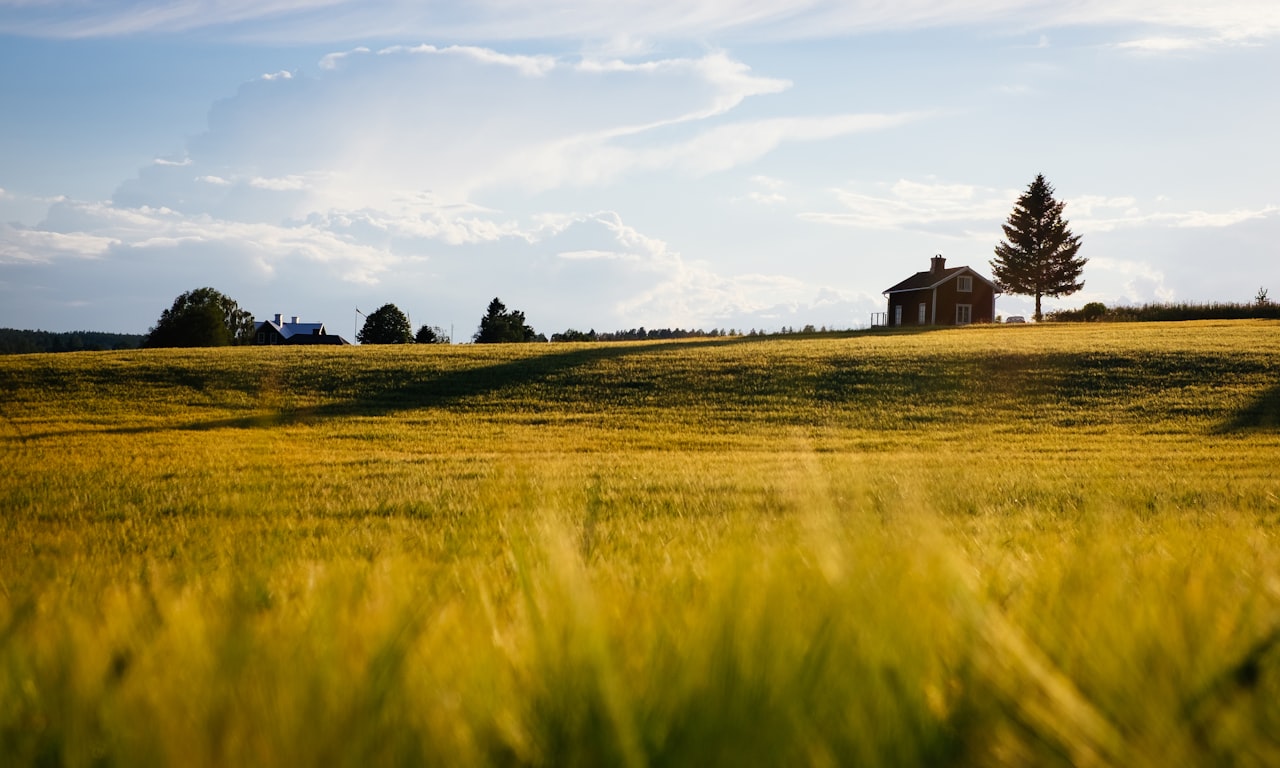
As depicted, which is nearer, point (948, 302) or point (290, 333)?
point (948, 302)

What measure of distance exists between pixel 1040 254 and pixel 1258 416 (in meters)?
73.9

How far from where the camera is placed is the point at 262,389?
32125 mm

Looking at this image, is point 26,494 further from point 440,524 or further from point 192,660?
point 192,660

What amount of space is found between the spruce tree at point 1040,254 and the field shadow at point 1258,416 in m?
69.0

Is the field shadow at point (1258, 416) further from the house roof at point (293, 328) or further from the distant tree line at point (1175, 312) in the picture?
the house roof at point (293, 328)

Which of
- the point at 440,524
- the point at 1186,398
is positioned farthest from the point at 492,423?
the point at 1186,398

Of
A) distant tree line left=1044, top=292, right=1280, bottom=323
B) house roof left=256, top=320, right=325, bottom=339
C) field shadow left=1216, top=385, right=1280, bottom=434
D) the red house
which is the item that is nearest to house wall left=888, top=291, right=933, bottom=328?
the red house

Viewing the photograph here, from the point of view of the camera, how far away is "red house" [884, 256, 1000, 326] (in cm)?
7775

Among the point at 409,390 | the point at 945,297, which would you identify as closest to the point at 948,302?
the point at 945,297

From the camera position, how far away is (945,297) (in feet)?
256

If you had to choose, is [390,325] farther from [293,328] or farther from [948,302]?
[948,302]

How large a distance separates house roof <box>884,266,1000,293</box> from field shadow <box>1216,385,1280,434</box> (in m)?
50.5

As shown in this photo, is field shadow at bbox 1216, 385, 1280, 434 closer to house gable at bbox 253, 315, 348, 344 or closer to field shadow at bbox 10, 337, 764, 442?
field shadow at bbox 10, 337, 764, 442

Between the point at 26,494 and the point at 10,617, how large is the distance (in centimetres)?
1193
